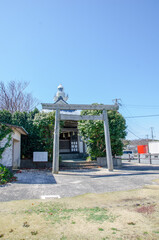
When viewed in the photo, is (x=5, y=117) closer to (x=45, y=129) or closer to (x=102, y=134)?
(x=45, y=129)

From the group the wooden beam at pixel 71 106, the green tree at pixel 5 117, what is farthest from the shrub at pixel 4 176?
the green tree at pixel 5 117

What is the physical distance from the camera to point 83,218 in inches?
146

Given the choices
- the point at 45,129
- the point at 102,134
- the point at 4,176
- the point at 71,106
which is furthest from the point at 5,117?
the point at 102,134

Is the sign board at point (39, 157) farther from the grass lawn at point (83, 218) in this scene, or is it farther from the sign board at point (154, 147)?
the sign board at point (154, 147)

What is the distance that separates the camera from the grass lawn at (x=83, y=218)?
9.70 ft

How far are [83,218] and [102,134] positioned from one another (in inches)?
414

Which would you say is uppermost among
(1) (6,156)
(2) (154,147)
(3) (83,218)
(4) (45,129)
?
(4) (45,129)

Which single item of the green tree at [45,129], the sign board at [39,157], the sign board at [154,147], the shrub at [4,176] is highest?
the green tree at [45,129]

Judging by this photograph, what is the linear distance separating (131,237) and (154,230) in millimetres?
555

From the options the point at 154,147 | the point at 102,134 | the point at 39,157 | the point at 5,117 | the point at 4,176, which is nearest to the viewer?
the point at 4,176

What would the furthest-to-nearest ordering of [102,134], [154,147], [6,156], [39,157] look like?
[154,147]
[102,134]
[39,157]
[6,156]

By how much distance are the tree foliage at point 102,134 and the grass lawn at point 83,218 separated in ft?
28.3

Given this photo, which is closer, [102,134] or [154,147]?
[102,134]

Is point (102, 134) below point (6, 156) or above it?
above
